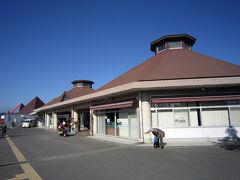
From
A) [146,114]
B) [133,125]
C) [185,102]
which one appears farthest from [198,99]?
[133,125]

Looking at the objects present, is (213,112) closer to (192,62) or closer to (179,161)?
(192,62)

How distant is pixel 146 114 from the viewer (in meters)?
11.5

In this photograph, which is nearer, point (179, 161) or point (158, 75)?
point (179, 161)

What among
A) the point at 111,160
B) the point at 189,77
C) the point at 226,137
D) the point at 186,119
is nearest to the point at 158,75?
the point at 189,77

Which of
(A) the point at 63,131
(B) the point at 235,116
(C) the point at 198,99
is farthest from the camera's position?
(A) the point at 63,131

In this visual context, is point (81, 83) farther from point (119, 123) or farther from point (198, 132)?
point (198, 132)

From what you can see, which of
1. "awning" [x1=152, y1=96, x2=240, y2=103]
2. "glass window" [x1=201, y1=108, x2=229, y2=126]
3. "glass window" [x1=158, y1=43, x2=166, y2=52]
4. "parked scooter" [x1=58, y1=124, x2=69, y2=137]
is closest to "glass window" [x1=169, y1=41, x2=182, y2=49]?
"glass window" [x1=158, y1=43, x2=166, y2=52]

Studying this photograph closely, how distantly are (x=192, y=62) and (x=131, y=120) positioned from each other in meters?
7.24

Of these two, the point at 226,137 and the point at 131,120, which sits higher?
the point at 131,120

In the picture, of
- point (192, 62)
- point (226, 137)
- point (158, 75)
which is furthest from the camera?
point (192, 62)

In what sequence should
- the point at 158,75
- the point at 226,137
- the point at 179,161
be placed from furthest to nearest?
the point at 158,75, the point at 226,137, the point at 179,161

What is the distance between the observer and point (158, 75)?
1220 centimetres

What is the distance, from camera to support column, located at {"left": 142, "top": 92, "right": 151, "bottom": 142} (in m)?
11.4

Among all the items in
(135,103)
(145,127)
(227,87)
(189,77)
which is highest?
(189,77)
